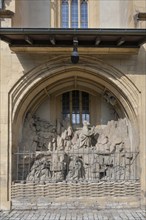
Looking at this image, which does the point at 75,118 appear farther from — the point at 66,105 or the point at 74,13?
the point at 74,13

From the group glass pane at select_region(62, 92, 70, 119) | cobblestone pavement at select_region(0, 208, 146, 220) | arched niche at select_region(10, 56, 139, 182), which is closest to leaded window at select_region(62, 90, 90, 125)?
glass pane at select_region(62, 92, 70, 119)

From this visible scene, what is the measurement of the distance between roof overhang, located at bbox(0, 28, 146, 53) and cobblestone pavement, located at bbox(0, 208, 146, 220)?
473cm

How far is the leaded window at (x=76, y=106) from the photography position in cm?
1183

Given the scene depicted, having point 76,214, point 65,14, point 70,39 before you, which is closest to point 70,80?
point 70,39

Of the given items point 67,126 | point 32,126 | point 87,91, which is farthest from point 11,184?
point 87,91

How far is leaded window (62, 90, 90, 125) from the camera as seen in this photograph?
11828 millimetres

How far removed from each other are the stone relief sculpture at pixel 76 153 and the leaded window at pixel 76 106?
0.55m

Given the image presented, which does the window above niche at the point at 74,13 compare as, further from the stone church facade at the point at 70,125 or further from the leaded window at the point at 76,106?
the leaded window at the point at 76,106

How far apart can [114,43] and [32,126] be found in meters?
3.83

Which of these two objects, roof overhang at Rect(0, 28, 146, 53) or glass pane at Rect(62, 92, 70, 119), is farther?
glass pane at Rect(62, 92, 70, 119)

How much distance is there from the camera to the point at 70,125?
37.7 ft

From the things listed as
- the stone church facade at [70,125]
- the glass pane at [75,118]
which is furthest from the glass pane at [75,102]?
the stone church facade at [70,125]

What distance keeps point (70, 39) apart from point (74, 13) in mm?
3176

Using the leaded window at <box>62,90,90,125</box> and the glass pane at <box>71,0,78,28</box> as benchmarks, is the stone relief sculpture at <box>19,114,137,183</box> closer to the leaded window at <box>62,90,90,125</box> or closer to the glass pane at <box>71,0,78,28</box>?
the leaded window at <box>62,90,90,125</box>
